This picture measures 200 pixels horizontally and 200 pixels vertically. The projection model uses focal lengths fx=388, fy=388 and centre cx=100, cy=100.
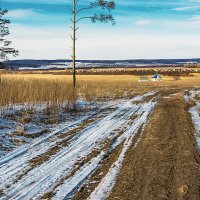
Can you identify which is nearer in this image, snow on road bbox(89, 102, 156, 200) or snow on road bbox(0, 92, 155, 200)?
snow on road bbox(89, 102, 156, 200)

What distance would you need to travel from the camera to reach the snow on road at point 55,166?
18.8ft

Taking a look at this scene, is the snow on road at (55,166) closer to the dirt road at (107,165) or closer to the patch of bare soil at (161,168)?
the dirt road at (107,165)

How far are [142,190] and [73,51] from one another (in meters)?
17.1

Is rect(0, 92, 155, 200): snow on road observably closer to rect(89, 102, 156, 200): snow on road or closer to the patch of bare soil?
rect(89, 102, 156, 200): snow on road

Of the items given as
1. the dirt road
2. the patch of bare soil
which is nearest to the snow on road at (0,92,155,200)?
the dirt road

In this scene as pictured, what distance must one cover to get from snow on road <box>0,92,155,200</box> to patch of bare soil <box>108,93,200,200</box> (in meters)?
0.31

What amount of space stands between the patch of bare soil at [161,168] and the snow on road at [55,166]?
313 millimetres

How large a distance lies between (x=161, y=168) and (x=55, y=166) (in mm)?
1928

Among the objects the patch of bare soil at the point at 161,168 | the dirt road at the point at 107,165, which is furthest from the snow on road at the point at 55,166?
the patch of bare soil at the point at 161,168

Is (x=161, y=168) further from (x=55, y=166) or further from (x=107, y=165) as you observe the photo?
(x=55, y=166)

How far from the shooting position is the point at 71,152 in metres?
8.33

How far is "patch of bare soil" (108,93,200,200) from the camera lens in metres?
5.61

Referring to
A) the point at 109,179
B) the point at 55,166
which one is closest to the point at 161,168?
the point at 109,179

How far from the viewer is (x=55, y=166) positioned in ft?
23.4
